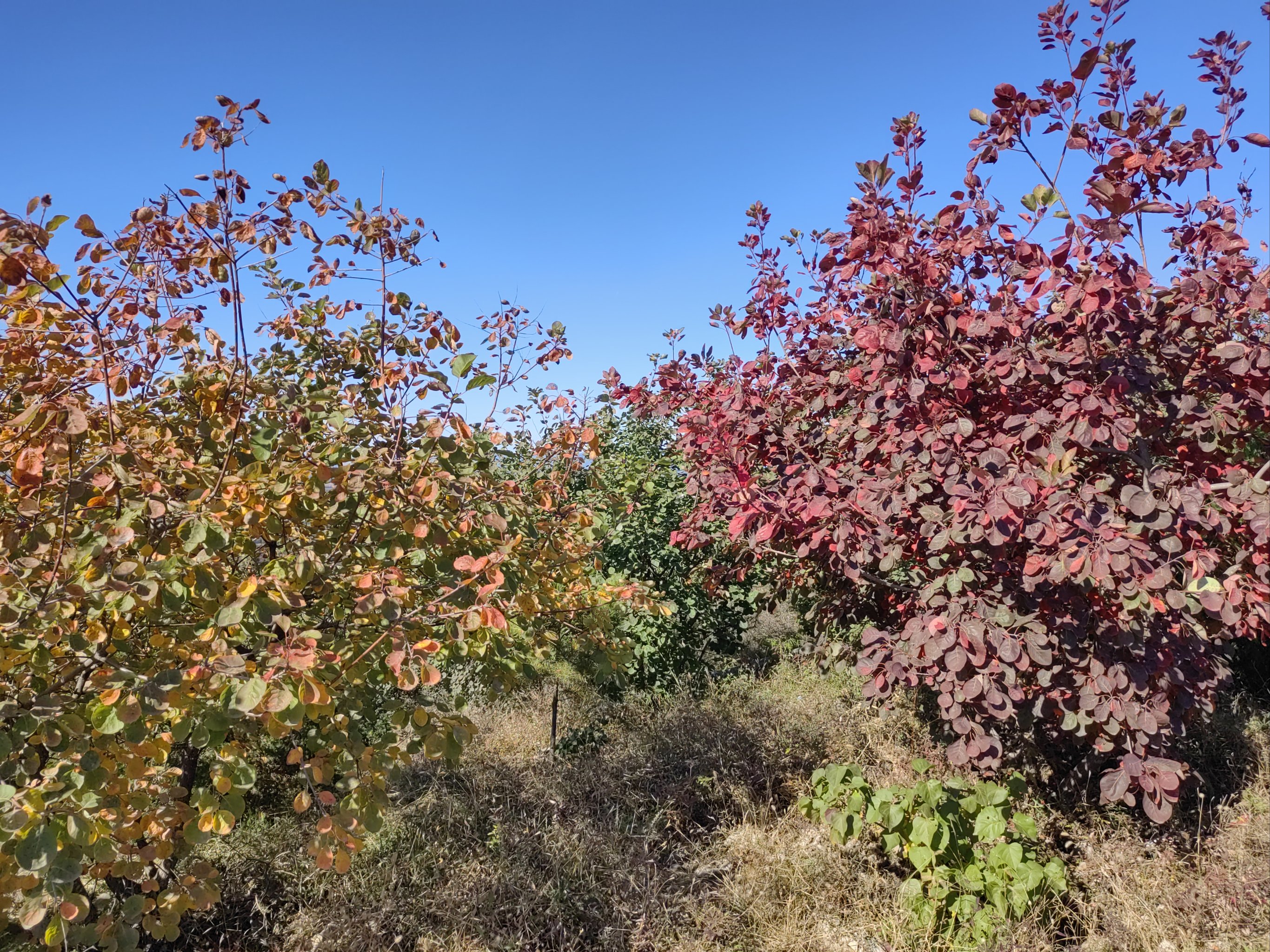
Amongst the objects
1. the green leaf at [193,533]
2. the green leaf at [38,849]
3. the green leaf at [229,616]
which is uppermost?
the green leaf at [193,533]

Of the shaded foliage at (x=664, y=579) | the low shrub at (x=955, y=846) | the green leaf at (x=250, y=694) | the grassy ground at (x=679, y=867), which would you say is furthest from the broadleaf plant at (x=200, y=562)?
the shaded foliage at (x=664, y=579)

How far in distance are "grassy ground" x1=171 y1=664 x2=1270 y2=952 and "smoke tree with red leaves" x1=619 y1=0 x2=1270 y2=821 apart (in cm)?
49

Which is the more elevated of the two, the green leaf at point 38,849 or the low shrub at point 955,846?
the green leaf at point 38,849

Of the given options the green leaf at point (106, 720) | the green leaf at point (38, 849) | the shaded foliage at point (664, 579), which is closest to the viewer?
the green leaf at point (38, 849)

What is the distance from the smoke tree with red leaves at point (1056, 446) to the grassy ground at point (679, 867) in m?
0.49

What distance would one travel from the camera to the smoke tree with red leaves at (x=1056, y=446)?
6.97 ft

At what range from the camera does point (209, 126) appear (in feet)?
5.58

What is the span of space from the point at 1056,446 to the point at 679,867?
86.8 inches

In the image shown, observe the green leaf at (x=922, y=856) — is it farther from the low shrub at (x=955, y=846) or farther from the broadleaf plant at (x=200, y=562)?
the broadleaf plant at (x=200, y=562)

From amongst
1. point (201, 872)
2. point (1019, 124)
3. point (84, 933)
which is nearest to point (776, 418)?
point (1019, 124)

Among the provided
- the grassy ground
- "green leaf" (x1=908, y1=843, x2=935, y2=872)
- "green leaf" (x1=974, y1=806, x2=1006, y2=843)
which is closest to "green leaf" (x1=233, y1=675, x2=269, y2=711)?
the grassy ground

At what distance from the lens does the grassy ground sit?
2555mm

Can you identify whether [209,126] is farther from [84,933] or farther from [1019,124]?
[1019,124]

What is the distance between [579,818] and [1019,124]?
3.25 m
